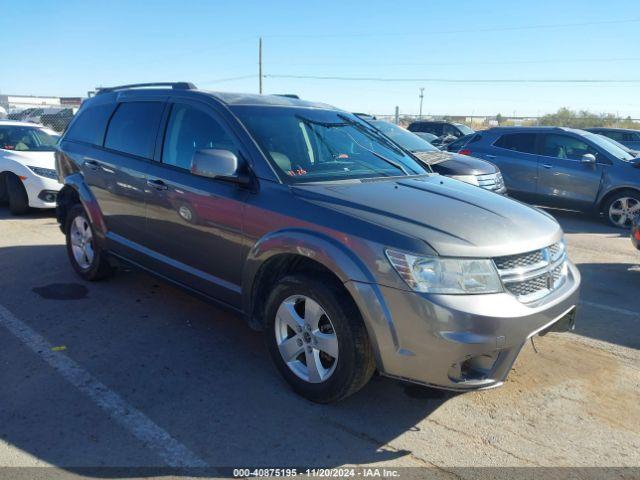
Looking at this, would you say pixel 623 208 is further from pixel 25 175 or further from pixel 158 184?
pixel 25 175

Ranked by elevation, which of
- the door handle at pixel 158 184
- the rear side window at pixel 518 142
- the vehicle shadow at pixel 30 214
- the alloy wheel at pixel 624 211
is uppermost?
the rear side window at pixel 518 142

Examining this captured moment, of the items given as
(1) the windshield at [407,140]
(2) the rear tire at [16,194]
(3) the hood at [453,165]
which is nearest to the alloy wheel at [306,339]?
(3) the hood at [453,165]

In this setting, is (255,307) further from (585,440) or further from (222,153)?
(585,440)

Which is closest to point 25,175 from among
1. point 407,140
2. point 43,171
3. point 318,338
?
point 43,171

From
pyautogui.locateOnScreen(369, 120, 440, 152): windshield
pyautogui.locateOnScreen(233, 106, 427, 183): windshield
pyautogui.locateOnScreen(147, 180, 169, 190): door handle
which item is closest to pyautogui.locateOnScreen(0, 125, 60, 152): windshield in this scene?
pyautogui.locateOnScreen(369, 120, 440, 152): windshield

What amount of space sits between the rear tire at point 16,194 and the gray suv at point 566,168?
811cm

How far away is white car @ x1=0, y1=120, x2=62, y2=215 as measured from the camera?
853 cm

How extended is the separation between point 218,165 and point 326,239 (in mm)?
921

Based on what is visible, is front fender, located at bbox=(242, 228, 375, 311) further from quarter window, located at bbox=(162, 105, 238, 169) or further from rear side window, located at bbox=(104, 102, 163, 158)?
rear side window, located at bbox=(104, 102, 163, 158)

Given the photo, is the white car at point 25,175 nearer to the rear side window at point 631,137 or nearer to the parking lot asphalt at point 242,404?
the parking lot asphalt at point 242,404

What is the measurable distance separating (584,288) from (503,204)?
8.86 ft

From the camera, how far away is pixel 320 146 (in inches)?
160

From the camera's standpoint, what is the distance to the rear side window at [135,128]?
4.48 meters

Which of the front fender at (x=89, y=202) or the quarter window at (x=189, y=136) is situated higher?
the quarter window at (x=189, y=136)
